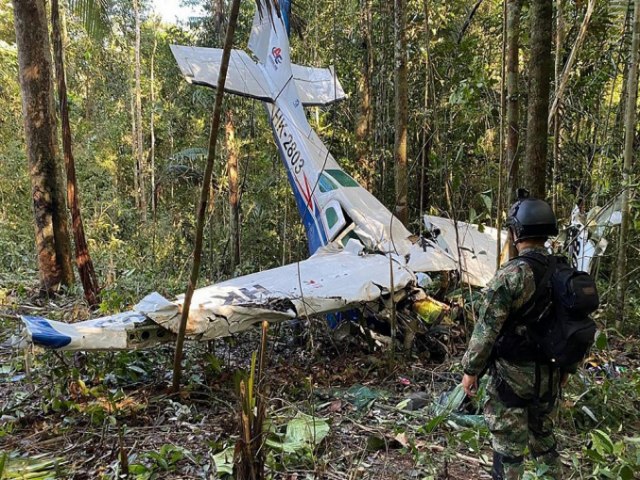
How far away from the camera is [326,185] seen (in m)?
7.23

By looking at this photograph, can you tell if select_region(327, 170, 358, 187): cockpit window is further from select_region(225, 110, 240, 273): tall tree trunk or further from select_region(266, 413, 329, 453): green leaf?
select_region(225, 110, 240, 273): tall tree trunk

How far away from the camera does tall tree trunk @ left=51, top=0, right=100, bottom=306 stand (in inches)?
278

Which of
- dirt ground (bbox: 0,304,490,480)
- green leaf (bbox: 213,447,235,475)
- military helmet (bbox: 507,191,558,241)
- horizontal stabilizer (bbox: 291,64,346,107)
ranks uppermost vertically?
horizontal stabilizer (bbox: 291,64,346,107)

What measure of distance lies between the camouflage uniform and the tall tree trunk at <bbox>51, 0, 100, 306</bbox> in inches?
249

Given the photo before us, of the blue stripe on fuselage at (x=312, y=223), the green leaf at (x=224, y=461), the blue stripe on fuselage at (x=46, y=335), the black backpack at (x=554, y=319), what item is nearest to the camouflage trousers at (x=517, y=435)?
the black backpack at (x=554, y=319)

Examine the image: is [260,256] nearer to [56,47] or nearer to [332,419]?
[56,47]

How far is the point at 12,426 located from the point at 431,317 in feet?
13.4

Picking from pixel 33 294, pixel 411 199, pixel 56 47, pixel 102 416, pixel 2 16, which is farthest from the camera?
pixel 2 16

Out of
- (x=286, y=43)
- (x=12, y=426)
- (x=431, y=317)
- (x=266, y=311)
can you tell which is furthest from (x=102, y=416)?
(x=286, y=43)

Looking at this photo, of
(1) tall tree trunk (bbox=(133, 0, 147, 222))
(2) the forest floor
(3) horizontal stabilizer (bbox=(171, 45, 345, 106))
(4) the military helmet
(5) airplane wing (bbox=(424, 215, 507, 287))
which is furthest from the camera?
(1) tall tree trunk (bbox=(133, 0, 147, 222))

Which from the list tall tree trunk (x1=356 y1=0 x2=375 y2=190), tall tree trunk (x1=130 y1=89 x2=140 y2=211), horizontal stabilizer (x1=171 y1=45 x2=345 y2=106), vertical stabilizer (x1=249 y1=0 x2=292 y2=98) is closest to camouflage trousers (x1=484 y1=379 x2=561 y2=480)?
horizontal stabilizer (x1=171 y1=45 x2=345 y2=106)

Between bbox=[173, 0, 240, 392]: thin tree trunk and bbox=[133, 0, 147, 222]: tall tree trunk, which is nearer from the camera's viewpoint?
bbox=[173, 0, 240, 392]: thin tree trunk

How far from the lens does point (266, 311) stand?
181 inches

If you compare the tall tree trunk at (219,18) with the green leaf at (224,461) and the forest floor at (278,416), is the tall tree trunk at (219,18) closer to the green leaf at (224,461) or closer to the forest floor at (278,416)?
the forest floor at (278,416)
